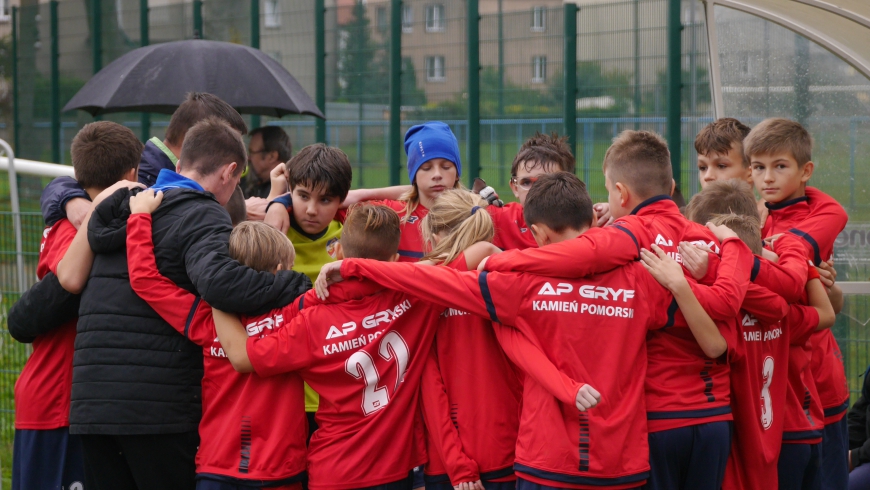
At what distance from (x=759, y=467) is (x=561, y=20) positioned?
209 inches

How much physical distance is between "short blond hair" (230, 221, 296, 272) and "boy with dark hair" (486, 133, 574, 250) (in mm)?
1201

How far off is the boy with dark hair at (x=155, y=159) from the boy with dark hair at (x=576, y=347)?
59.3 inches

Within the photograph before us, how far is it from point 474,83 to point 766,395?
5.34 meters

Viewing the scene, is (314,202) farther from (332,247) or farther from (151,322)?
(151,322)

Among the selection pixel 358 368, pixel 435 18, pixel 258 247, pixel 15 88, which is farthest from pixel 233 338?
pixel 15 88

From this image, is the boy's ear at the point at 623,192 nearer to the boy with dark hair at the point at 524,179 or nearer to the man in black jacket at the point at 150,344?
the boy with dark hair at the point at 524,179

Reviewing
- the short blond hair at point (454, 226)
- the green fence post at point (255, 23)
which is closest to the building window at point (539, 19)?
the green fence post at point (255, 23)

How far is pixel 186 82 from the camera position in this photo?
671 cm

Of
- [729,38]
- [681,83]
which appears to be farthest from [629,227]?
[681,83]

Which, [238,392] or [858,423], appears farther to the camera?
[858,423]

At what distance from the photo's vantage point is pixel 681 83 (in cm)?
724

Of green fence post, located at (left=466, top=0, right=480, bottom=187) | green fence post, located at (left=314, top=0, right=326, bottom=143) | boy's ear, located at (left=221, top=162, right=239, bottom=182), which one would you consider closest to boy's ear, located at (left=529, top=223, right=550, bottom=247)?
boy's ear, located at (left=221, top=162, right=239, bottom=182)

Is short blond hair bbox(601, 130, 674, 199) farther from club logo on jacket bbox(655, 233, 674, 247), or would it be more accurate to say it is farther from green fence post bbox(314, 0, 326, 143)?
green fence post bbox(314, 0, 326, 143)

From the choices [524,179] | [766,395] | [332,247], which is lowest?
[766,395]
